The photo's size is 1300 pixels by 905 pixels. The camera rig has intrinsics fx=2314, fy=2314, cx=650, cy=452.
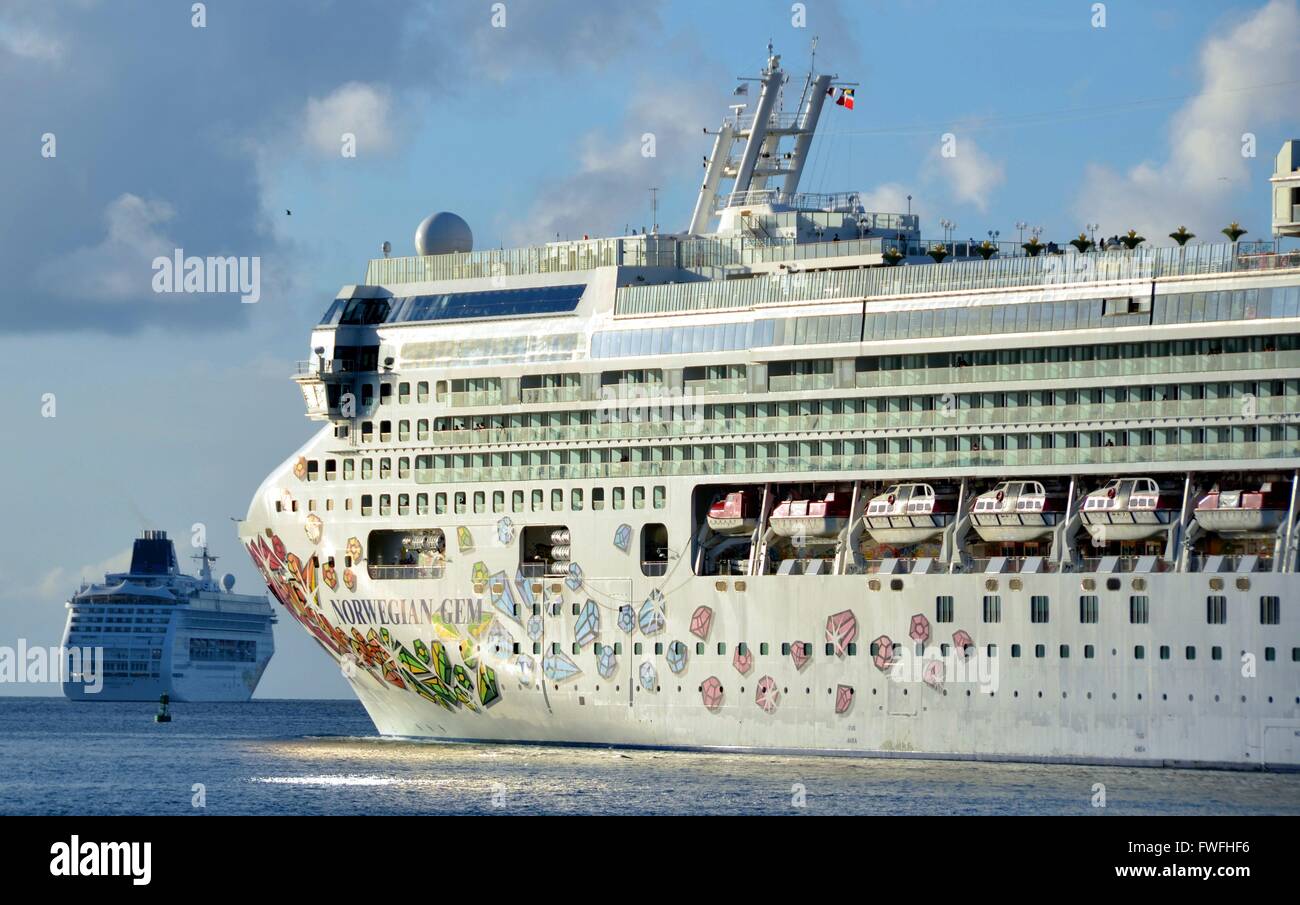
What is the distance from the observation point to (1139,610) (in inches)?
2084

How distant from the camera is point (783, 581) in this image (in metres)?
58.5

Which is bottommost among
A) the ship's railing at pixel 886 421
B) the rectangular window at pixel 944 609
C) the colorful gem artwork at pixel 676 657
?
the colorful gem artwork at pixel 676 657

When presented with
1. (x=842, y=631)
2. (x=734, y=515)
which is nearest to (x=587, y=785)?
(x=842, y=631)

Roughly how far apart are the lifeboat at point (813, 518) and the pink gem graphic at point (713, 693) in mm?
4176

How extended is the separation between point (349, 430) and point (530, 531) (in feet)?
23.7

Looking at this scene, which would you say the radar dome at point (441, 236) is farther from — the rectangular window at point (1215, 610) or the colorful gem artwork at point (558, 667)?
the rectangular window at point (1215, 610)

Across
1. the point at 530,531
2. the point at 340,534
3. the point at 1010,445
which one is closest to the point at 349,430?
the point at 340,534

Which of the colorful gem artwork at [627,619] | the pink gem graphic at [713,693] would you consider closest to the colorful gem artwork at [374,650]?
the colorful gem artwork at [627,619]

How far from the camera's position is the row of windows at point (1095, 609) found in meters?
51.2

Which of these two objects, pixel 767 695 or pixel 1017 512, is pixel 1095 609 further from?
pixel 767 695

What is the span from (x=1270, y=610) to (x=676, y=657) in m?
15.8

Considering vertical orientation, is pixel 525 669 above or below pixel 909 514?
below

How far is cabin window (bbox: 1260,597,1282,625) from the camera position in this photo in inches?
2012

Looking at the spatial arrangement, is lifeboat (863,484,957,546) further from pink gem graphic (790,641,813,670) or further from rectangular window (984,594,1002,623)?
pink gem graphic (790,641,813,670)
